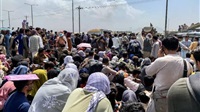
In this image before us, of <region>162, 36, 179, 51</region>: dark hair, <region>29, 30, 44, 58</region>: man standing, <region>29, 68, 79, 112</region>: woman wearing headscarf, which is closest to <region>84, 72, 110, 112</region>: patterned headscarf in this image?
<region>29, 68, 79, 112</region>: woman wearing headscarf

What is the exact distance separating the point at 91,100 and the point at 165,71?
1162 mm

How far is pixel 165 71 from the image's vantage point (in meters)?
3.49

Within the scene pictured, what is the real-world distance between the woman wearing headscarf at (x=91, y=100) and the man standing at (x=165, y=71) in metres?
0.79

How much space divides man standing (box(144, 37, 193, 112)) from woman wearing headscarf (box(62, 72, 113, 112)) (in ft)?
2.59

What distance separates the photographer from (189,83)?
159cm

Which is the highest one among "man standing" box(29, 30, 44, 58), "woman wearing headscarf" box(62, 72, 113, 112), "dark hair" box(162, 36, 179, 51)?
"dark hair" box(162, 36, 179, 51)

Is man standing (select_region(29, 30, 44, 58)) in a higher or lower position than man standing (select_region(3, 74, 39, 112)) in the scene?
higher

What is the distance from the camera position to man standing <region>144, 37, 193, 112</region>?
3480 millimetres

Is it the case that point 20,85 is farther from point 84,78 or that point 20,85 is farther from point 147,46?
point 147,46

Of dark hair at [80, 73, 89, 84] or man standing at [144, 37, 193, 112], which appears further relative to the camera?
dark hair at [80, 73, 89, 84]

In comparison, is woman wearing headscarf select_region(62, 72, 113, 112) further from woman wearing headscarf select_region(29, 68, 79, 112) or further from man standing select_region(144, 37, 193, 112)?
man standing select_region(144, 37, 193, 112)

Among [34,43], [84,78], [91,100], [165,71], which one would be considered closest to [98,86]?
[91,100]

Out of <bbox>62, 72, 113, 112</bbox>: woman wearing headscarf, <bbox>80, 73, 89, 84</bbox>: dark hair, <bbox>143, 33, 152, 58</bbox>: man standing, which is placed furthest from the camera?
<bbox>143, 33, 152, 58</bbox>: man standing

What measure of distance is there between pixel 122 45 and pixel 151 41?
13.2 ft
